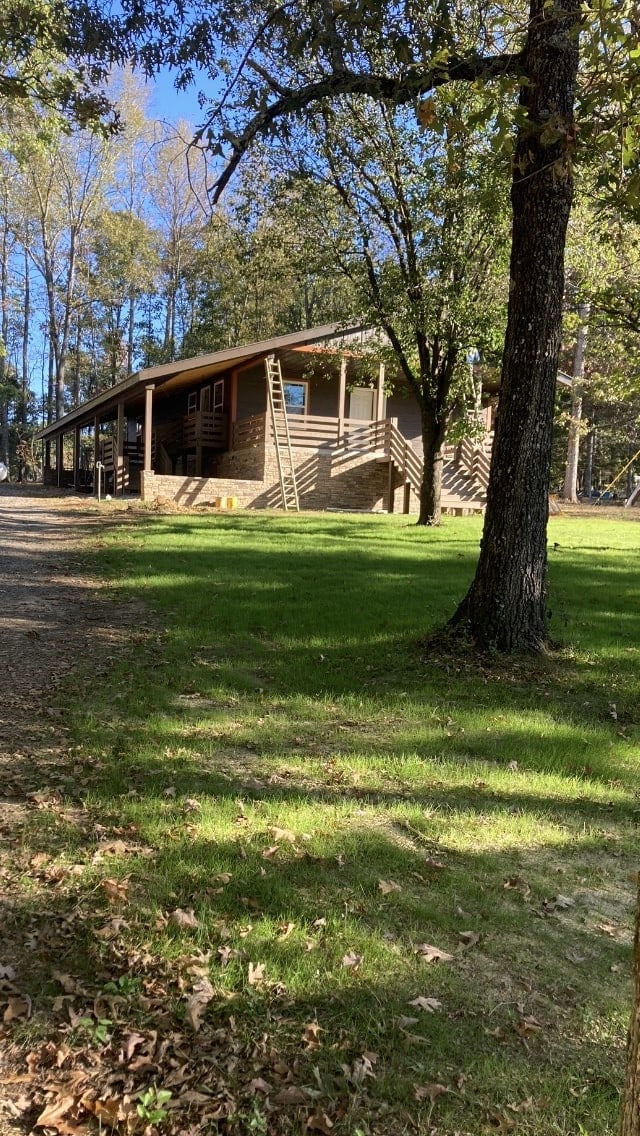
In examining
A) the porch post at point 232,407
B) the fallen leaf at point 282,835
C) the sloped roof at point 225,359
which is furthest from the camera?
the porch post at point 232,407

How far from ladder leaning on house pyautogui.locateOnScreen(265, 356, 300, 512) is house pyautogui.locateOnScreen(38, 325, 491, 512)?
40 millimetres

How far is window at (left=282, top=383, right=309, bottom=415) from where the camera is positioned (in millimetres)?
24375

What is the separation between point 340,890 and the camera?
320cm

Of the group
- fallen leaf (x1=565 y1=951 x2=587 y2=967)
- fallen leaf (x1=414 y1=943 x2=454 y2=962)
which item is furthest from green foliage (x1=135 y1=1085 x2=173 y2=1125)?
fallen leaf (x1=565 y1=951 x2=587 y2=967)

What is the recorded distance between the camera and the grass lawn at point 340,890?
2221mm

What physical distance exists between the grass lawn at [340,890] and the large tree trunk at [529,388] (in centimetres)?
51

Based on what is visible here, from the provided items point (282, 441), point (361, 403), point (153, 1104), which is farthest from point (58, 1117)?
point (361, 403)

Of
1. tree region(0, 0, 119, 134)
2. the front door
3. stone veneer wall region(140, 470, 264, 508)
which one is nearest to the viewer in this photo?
tree region(0, 0, 119, 134)

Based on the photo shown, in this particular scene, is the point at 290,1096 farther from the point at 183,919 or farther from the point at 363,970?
the point at 183,919

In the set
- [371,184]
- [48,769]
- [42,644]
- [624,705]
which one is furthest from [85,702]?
[371,184]

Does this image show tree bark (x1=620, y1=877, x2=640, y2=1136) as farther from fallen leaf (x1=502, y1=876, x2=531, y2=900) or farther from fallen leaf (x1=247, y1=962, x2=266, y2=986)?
fallen leaf (x1=502, y1=876, x2=531, y2=900)

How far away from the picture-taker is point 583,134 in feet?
15.0

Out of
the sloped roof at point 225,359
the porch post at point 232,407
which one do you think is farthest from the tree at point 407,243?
the porch post at point 232,407

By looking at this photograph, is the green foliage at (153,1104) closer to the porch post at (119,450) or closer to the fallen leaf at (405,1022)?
the fallen leaf at (405,1022)
